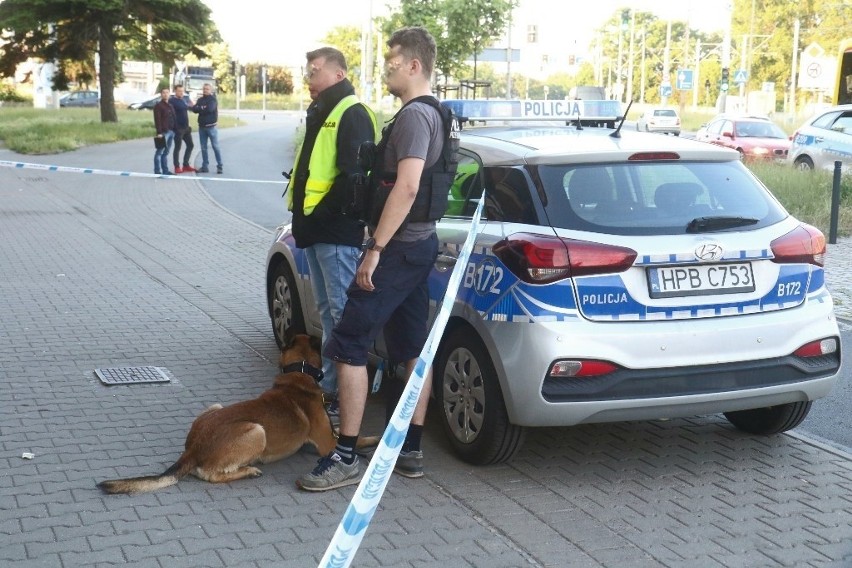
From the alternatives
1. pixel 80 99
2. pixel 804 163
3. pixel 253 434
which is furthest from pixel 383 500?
pixel 80 99

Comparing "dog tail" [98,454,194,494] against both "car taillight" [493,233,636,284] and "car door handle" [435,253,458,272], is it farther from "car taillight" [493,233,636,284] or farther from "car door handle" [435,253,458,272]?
"car taillight" [493,233,636,284]

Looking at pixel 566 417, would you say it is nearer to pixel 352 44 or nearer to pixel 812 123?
pixel 812 123

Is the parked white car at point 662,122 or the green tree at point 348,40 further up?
the green tree at point 348,40

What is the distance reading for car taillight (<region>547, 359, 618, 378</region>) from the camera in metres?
4.76

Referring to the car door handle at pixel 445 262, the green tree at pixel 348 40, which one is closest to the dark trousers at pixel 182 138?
the car door handle at pixel 445 262

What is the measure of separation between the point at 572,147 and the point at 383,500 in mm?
1927

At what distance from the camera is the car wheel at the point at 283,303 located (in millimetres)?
7270

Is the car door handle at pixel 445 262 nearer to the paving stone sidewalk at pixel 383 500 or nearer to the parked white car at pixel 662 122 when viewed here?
the paving stone sidewalk at pixel 383 500

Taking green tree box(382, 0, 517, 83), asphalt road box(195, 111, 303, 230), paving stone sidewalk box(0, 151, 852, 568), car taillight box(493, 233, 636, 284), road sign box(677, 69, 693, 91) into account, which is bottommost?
asphalt road box(195, 111, 303, 230)

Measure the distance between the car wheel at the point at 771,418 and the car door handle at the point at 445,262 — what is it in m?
1.77

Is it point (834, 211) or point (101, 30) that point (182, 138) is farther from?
point (101, 30)

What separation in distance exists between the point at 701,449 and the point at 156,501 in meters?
2.77

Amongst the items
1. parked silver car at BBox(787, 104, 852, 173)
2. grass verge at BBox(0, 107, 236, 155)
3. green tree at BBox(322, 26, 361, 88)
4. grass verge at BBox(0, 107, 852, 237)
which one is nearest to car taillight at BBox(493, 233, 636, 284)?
grass verge at BBox(0, 107, 852, 237)

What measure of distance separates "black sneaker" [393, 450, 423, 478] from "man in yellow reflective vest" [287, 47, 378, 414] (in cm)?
95
